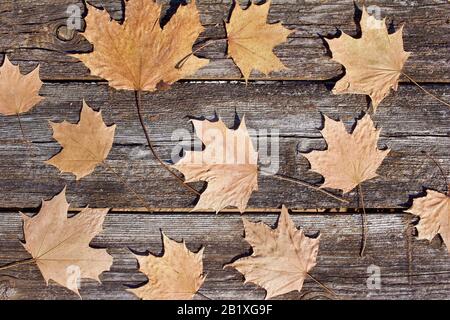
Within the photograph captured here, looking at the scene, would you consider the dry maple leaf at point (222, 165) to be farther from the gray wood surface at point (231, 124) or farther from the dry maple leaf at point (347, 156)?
the dry maple leaf at point (347, 156)

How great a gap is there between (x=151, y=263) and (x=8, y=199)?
0.54m

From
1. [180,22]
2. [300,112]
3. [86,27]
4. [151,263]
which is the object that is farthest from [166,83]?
[151,263]

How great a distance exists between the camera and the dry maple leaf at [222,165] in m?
1.67

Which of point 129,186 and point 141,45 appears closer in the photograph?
point 141,45

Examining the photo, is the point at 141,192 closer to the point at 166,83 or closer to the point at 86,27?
the point at 166,83

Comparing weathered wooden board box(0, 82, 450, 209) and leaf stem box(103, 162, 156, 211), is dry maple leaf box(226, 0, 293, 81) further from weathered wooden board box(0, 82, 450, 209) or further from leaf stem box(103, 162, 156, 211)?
leaf stem box(103, 162, 156, 211)

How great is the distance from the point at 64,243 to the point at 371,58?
3.87ft

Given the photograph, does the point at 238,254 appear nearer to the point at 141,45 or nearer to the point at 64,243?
the point at 64,243

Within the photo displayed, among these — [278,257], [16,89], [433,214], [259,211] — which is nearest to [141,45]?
[16,89]

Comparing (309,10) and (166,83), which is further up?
(309,10)

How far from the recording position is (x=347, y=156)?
1677 mm

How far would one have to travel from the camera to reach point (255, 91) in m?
1.75

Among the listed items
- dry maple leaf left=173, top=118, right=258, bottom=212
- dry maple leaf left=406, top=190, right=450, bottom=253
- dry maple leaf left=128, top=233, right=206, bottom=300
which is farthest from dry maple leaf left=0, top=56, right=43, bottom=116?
dry maple leaf left=406, top=190, right=450, bottom=253
